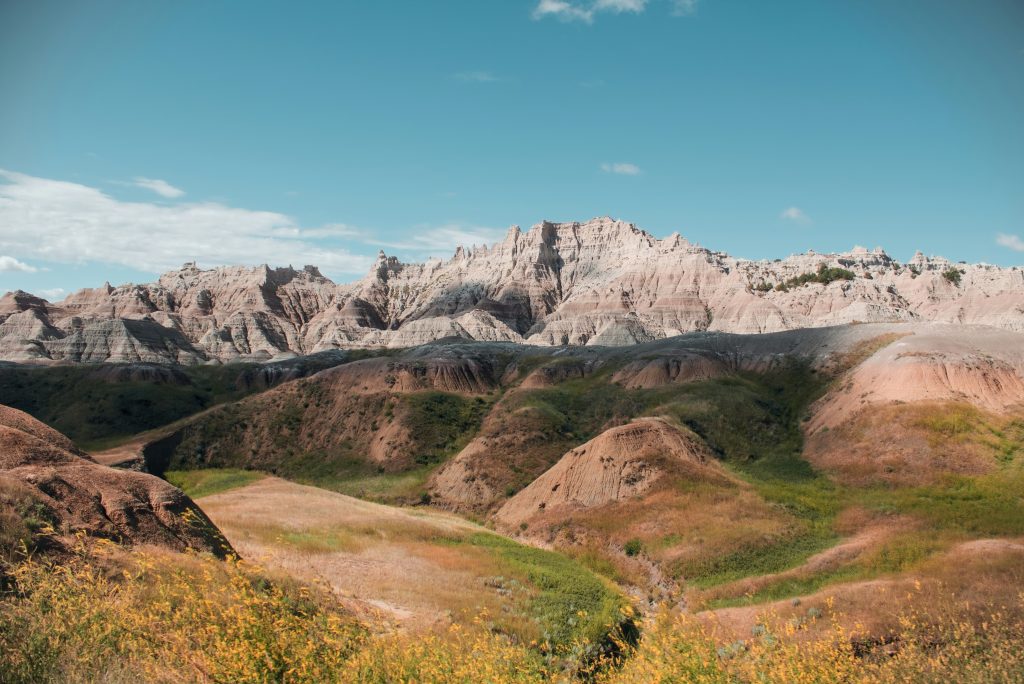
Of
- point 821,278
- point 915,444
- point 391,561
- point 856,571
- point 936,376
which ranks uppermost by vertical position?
point 821,278

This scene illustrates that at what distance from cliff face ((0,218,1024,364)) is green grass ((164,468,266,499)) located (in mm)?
72381

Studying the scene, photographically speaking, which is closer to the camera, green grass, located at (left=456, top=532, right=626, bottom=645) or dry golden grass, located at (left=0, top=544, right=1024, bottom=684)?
dry golden grass, located at (left=0, top=544, right=1024, bottom=684)

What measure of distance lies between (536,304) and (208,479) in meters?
129

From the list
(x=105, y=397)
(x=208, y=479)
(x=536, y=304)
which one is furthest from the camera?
(x=536, y=304)

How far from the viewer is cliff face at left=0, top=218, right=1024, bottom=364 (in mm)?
126688

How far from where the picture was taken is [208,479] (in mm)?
52875

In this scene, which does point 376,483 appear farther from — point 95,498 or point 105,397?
point 105,397

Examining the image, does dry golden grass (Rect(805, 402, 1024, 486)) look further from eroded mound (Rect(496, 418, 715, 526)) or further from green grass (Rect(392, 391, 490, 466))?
green grass (Rect(392, 391, 490, 466))

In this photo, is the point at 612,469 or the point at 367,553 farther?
the point at 612,469

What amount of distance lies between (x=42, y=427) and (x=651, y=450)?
1291 inches

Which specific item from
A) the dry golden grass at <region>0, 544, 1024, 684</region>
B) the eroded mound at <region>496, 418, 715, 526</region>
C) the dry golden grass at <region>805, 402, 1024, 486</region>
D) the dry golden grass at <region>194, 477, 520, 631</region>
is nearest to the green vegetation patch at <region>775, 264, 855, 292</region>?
the dry golden grass at <region>805, 402, 1024, 486</region>

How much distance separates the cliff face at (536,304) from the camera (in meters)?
127

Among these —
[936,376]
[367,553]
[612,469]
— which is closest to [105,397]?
[612,469]

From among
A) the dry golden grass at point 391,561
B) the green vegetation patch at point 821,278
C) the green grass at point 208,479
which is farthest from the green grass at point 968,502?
the green vegetation patch at point 821,278
